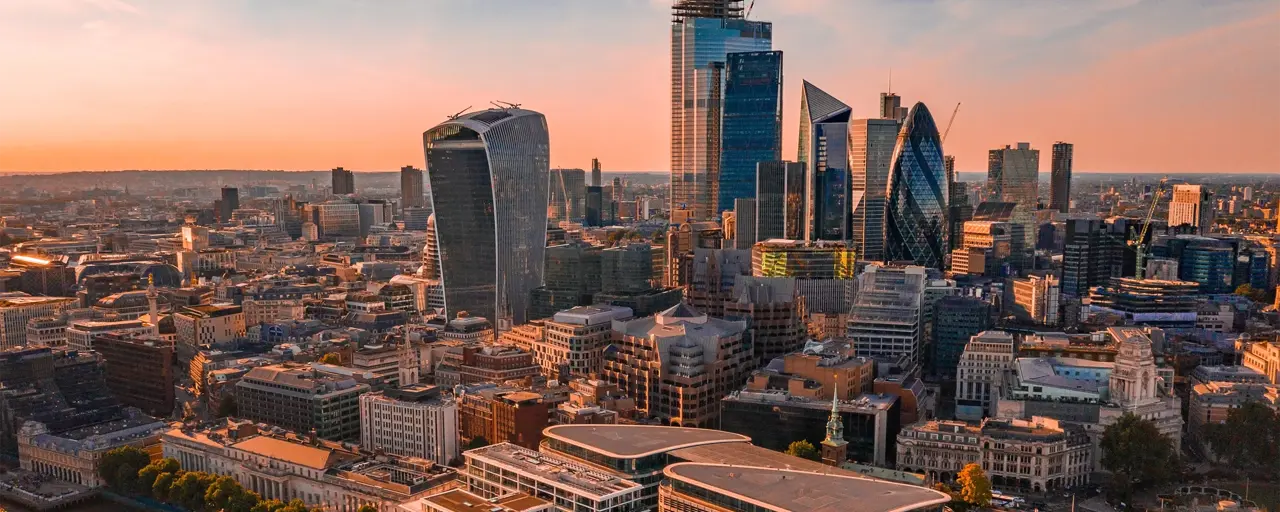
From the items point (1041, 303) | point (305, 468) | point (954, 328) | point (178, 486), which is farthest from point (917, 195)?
point (178, 486)

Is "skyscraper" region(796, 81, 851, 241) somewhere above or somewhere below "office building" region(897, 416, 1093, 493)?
above

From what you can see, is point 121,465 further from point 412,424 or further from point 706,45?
point 706,45

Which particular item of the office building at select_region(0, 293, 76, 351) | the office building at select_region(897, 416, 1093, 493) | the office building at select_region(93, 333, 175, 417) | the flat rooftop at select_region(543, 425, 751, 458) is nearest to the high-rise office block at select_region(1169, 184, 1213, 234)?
the office building at select_region(897, 416, 1093, 493)

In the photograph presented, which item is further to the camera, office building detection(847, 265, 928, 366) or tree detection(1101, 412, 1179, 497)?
office building detection(847, 265, 928, 366)

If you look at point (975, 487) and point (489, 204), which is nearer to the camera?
point (975, 487)

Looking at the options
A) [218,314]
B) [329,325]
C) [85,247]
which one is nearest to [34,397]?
[218,314]

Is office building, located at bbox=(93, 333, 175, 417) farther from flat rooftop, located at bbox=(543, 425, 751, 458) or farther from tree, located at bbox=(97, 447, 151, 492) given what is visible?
flat rooftop, located at bbox=(543, 425, 751, 458)

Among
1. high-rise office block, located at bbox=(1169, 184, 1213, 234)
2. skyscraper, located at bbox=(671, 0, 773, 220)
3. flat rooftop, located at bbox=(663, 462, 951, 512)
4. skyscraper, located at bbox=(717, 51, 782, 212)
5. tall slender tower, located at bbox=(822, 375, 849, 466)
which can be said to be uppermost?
skyscraper, located at bbox=(671, 0, 773, 220)
